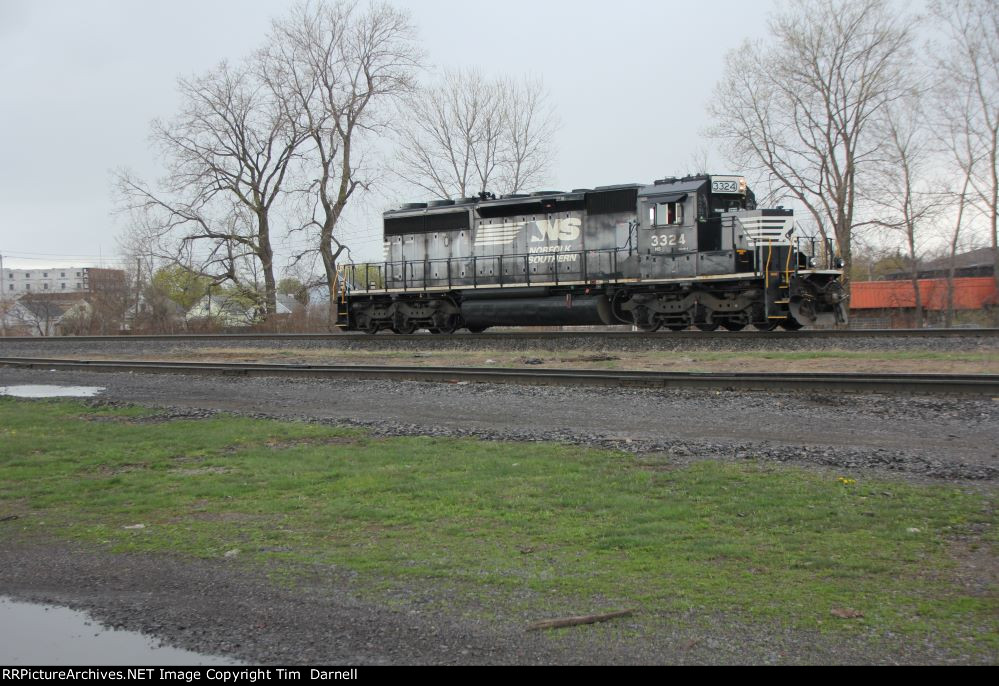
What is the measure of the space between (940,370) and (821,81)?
26286 millimetres

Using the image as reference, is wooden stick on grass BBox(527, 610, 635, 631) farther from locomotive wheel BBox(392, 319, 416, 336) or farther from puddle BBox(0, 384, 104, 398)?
locomotive wheel BBox(392, 319, 416, 336)

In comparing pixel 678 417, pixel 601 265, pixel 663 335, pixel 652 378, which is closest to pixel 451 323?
pixel 601 265

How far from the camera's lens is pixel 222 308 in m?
40.3

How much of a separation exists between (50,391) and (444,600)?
13816mm

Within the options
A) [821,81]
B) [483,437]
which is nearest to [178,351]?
[483,437]

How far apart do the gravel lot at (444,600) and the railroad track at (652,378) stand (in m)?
0.38

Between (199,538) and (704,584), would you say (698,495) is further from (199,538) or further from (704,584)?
(199,538)

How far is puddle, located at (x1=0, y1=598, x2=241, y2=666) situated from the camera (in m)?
3.64

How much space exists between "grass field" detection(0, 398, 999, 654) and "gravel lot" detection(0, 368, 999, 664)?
0.73ft

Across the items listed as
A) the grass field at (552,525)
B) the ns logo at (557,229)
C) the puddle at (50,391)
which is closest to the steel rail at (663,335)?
the ns logo at (557,229)

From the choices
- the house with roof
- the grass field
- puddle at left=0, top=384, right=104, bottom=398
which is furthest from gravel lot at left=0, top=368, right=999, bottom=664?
the house with roof

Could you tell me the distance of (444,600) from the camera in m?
4.12

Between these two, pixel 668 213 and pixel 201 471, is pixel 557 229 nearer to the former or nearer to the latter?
pixel 668 213

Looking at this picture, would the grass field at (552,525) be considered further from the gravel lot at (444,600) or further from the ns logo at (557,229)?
the ns logo at (557,229)
